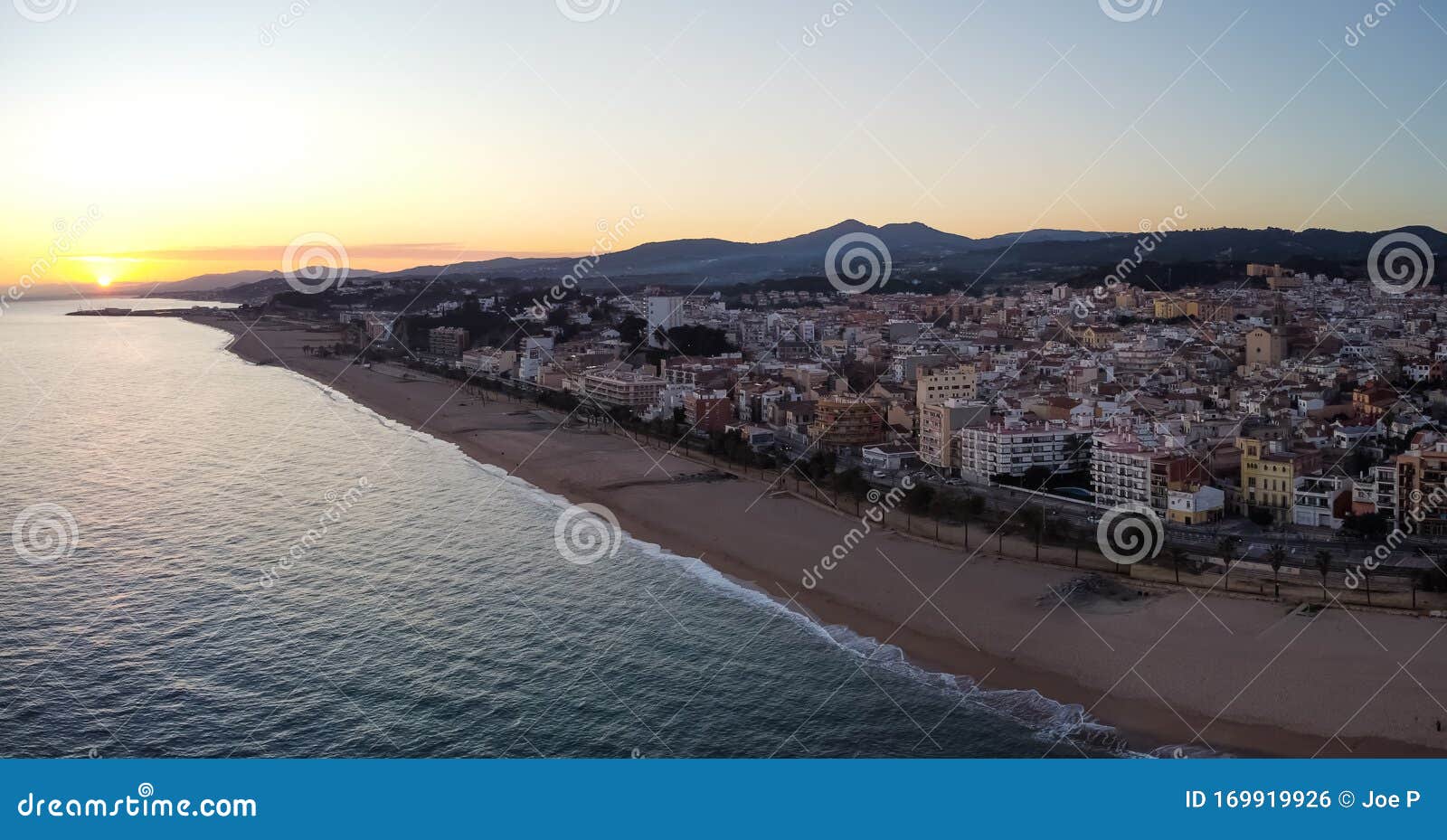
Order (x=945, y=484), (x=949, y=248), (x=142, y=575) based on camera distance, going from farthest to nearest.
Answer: (x=949, y=248) < (x=945, y=484) < (x=142, y=575)

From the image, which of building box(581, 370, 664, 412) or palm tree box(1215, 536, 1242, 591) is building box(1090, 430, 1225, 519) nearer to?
palm tree box(1215, 536, 1242, 591)

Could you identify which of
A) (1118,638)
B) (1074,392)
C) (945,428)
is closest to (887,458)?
(945,428)

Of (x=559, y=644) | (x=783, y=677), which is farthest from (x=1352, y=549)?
(x=559, y=644)

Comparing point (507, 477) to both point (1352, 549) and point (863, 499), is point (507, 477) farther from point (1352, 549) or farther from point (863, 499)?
point (1352, 549)

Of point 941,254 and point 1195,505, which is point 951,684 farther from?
point 941,254

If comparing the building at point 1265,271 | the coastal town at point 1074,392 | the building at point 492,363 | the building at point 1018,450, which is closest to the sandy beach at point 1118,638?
the coastal town at point 1074,392

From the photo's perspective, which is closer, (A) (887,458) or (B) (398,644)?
(B) (398,644)
